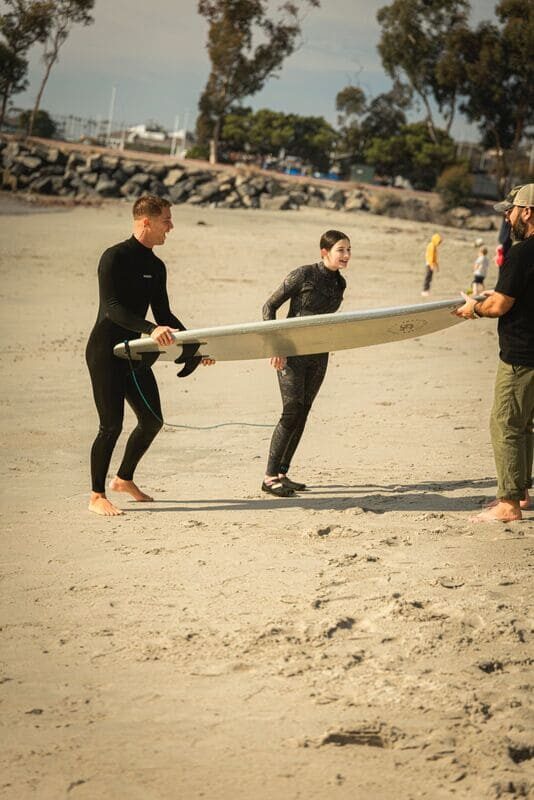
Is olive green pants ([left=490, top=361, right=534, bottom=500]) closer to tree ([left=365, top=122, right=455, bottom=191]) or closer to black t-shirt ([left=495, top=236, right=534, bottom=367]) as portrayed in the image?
black t-shirt ([left=495, top=236, right=534, bottom=367])

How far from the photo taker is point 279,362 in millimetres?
6434

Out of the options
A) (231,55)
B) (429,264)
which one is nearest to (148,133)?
(231,55)

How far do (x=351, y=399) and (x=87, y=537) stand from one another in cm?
509

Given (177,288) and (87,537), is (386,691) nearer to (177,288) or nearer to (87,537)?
(87,537)

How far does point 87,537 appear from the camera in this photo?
5574mm

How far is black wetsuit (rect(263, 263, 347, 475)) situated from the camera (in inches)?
255

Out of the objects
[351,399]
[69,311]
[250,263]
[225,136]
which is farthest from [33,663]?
[225,136]

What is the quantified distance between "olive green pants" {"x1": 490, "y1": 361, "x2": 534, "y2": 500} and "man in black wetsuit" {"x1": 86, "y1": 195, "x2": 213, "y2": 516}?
1956 mm

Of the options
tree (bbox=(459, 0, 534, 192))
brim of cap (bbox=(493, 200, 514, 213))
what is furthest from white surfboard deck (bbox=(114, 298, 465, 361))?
tree (bbox=(459, 0, 534, 192))

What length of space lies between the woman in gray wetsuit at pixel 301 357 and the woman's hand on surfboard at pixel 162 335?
0.88 metres

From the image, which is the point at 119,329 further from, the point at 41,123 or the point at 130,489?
the point at 41,123

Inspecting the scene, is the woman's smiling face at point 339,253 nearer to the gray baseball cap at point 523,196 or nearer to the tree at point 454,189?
the gray baseball cap at point 523,196

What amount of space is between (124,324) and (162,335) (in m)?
0.23

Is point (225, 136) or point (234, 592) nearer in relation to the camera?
point (234, 592)
